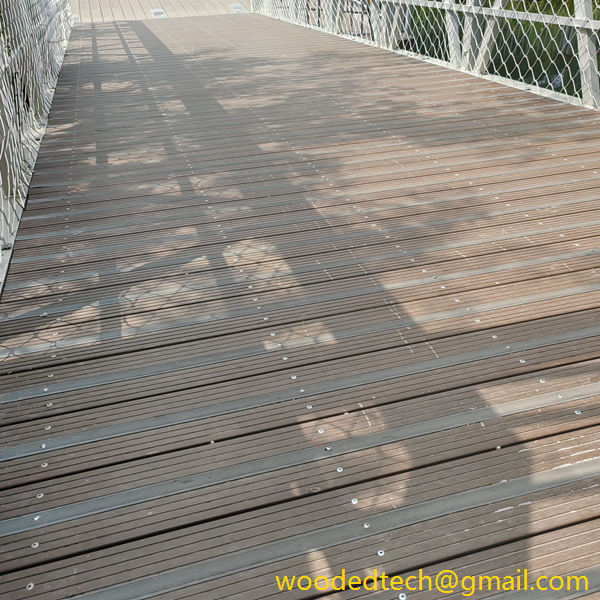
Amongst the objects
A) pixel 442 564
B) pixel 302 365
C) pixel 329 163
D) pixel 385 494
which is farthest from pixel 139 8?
pixel 442 564

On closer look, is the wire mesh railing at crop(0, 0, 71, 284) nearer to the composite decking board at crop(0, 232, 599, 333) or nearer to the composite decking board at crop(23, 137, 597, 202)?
the composite decking board at crop(23, 137, 597, 202)

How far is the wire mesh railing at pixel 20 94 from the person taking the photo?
2.92 m

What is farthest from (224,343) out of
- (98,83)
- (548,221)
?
(98,83)

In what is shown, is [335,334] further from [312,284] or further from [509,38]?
[509,38]

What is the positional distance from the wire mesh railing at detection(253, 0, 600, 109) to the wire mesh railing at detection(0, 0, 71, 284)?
10.6 feet

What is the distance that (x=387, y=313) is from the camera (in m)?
2.10

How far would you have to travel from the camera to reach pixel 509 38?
5.32 m

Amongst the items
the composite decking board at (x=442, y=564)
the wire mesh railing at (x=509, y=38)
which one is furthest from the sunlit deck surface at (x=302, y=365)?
the wire mesh railing at (x=509, y=38)

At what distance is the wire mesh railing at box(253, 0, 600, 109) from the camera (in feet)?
13.8

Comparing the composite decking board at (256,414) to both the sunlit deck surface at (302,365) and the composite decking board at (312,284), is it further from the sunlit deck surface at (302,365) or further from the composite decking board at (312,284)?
the composite decking board at (312,284)

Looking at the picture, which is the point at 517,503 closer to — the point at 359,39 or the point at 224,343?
the point at 224,343

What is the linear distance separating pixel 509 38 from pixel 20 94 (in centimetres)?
364

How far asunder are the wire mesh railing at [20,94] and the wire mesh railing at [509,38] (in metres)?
3.22

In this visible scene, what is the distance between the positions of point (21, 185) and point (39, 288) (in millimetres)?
1101
